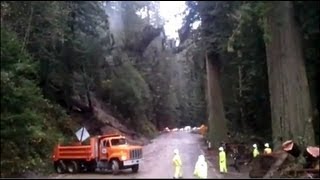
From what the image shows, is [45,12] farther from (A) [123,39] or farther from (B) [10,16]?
(A) [123,39]

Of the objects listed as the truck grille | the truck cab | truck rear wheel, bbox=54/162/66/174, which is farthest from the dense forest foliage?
the truck grille

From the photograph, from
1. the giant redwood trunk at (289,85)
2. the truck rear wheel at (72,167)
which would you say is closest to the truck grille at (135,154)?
the truck rear wheel at (72,167)

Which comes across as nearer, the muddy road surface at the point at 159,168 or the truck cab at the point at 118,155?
the muddy road surface at the point at 159,168

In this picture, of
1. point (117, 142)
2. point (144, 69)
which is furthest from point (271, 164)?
point (144, 69)

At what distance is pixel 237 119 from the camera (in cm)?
4053

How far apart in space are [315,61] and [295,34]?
4.40 metres

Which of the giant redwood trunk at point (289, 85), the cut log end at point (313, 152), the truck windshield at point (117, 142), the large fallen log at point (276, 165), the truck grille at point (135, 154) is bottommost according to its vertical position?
the large fallen log at point (276, 165)

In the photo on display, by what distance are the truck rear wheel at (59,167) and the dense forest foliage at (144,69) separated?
460 millimetres

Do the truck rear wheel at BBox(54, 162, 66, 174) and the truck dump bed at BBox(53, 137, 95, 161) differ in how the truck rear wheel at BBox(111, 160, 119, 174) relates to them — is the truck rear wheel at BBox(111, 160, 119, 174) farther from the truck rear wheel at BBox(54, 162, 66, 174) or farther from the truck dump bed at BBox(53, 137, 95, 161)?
the truck rear wheel at BBox(54, 162, 66, 174)

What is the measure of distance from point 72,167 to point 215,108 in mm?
15254

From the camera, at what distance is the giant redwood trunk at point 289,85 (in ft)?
57.9

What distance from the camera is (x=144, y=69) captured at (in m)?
39.0

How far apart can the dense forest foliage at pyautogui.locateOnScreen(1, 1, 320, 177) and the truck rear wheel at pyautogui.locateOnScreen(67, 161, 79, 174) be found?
1.17 meters

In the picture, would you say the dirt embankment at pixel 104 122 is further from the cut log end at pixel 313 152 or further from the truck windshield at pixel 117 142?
the cut log end at pixel 313 152
